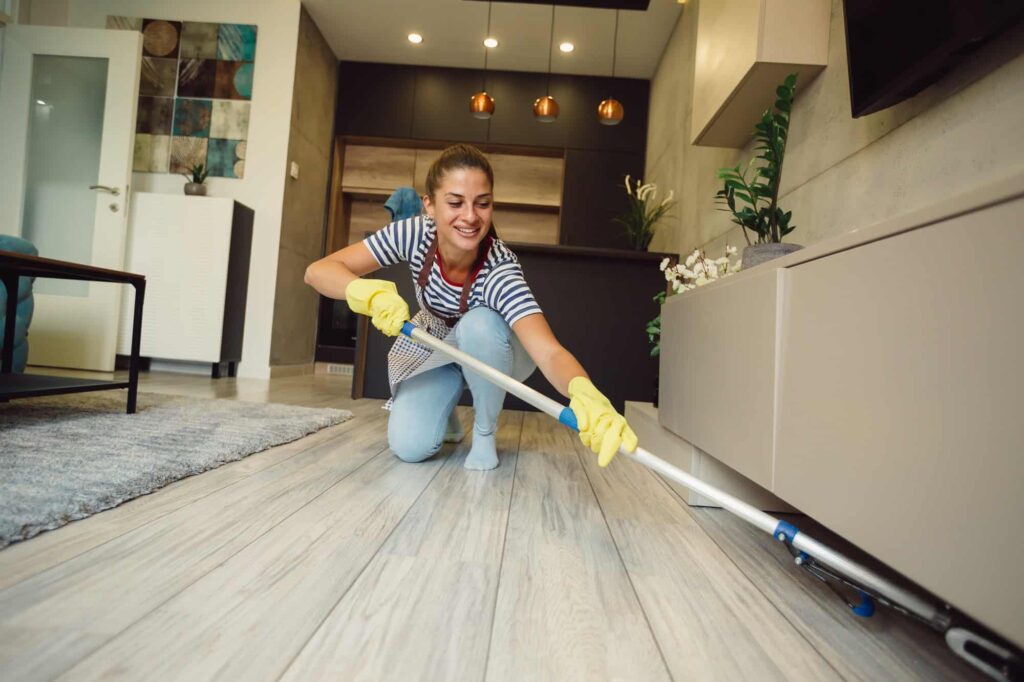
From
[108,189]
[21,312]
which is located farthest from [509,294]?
[108,189]

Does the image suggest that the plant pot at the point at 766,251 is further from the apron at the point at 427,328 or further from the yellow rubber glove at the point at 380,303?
the yellow rubber glove at the point at 380,303

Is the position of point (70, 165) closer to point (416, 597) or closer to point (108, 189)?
point (108, 189)

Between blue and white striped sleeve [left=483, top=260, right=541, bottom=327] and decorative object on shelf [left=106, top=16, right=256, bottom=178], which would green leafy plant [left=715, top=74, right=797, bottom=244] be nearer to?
blue and white striped sleeve [left=483, top=260, right=541, bottom=327]

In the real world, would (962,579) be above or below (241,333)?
below

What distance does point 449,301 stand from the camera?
5.19ft

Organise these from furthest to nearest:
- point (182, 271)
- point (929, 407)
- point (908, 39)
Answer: point (182, 271) < point (908, 39) < point (929, 407)

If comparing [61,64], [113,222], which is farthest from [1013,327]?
[61,64]

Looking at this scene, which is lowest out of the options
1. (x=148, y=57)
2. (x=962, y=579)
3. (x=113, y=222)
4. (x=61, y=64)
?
(x=962, y=579)

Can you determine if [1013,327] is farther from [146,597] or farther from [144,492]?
[144,492]

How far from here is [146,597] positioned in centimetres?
69

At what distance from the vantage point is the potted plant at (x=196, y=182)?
12.3ft

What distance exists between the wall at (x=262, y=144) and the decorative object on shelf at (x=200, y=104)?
0.22ft

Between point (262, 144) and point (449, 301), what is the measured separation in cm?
316

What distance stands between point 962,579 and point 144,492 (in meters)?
1.28
